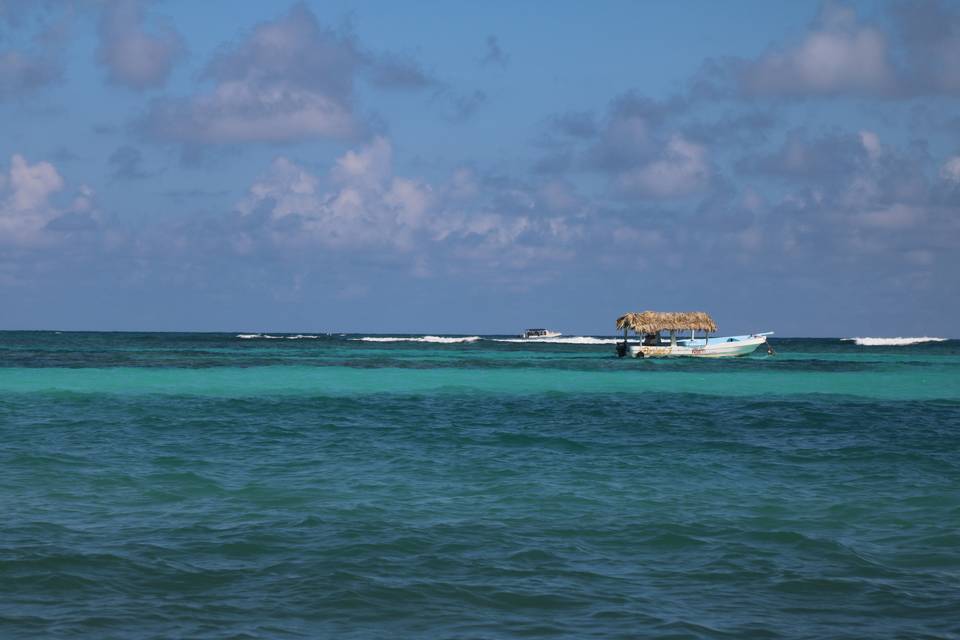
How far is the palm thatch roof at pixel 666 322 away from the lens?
65375mm

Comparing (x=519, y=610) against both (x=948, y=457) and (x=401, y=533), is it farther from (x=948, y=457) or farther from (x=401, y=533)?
(x=948, y=457)

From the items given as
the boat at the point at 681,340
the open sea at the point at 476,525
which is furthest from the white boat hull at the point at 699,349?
the open sea at the point at 476,525

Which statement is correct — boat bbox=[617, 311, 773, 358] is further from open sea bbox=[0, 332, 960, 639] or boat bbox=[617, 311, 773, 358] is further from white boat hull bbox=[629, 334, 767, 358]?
open sea bbox=[0, 332, 960, 639]

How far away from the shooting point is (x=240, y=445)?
18797 mm

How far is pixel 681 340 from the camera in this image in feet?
215

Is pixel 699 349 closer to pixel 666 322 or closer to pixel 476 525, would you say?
pixel 666 322

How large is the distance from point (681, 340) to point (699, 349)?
1949 millimetres

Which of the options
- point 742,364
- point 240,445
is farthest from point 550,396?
point 742,364

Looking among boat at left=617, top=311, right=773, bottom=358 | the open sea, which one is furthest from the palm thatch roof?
the open sea

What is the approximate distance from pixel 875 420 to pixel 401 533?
18.4 m

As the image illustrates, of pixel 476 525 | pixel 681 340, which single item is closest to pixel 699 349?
pixel 681 340

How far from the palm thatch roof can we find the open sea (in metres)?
39.8

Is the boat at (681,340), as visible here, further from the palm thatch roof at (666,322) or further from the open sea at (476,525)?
the open sea at (476,525)

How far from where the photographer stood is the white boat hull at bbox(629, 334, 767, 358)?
6406 cm
